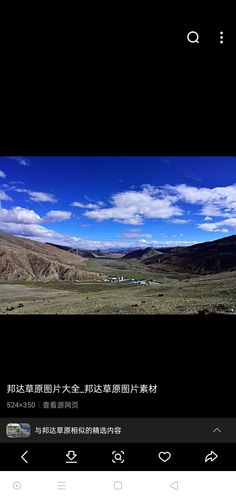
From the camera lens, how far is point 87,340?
2268mm

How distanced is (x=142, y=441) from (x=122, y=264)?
2.25 m

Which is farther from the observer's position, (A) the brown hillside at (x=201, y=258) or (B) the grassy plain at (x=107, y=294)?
(B) the grassy plain at (x=107, y=294)

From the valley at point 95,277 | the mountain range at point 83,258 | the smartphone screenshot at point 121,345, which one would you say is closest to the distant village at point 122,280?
the valley at point 95,277
